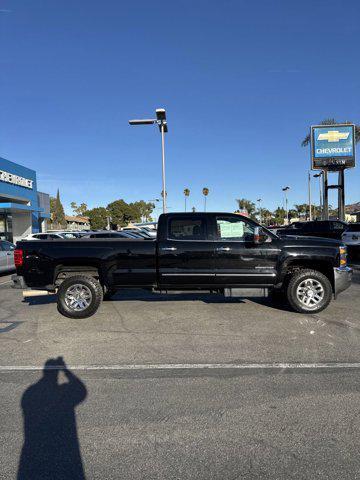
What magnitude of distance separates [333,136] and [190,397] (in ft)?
96.3

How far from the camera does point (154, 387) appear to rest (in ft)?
13.2

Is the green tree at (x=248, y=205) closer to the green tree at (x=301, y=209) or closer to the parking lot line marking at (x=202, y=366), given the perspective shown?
the green tree at (x=301, y=209)

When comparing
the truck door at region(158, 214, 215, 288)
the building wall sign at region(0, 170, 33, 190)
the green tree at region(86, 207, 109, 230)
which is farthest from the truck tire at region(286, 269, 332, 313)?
the green tree at region(86, 207, 109, 230)

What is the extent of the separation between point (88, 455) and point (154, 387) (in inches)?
49.6

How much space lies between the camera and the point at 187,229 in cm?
735

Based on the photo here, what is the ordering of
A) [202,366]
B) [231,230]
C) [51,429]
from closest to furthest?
[51,429] → [202,366] → [231,230]

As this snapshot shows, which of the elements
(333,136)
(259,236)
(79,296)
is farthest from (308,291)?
(333,136)

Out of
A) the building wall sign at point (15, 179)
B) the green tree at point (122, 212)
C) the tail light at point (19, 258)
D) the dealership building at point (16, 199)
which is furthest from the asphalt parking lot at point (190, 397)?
the green tree at point (122, 212)

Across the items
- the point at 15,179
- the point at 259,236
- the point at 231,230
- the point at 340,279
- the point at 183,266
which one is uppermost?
the point at 15,179

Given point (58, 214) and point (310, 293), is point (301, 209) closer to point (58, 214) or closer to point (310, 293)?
point (58, 214)

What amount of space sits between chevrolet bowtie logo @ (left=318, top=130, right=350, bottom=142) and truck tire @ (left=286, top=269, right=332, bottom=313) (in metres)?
25.1

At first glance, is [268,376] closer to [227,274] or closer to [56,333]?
[227,274]

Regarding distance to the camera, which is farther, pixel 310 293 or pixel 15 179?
pixel 15 179

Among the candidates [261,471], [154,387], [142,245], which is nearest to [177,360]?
[154,387]
